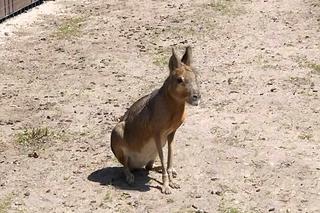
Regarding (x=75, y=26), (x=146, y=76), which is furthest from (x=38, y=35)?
(x=146, y=76)

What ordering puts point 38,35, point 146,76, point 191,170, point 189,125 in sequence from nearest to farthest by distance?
point 191,170, point 189,125, point 146,76, point 38,35

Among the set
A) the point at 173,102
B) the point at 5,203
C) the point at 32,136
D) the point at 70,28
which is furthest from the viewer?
the point at 70,28

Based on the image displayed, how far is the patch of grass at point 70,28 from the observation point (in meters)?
10.7

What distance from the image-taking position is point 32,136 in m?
7.23

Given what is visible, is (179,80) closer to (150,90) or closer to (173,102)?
(173,102)

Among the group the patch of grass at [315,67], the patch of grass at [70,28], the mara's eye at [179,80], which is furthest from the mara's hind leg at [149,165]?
the patch of grass at [70,28]

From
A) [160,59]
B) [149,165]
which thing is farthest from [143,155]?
[160,59]

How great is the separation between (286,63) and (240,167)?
3.33 m

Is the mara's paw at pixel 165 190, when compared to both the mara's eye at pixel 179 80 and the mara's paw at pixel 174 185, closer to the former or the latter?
the mara's paw at pixel 174 185

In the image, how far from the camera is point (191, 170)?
6586mm

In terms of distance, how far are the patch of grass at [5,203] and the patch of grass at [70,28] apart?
4.94 m

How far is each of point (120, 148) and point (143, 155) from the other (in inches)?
8.9

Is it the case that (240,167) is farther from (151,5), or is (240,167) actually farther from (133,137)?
(151,5)

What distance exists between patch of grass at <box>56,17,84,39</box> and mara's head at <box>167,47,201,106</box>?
5196 millimetres
